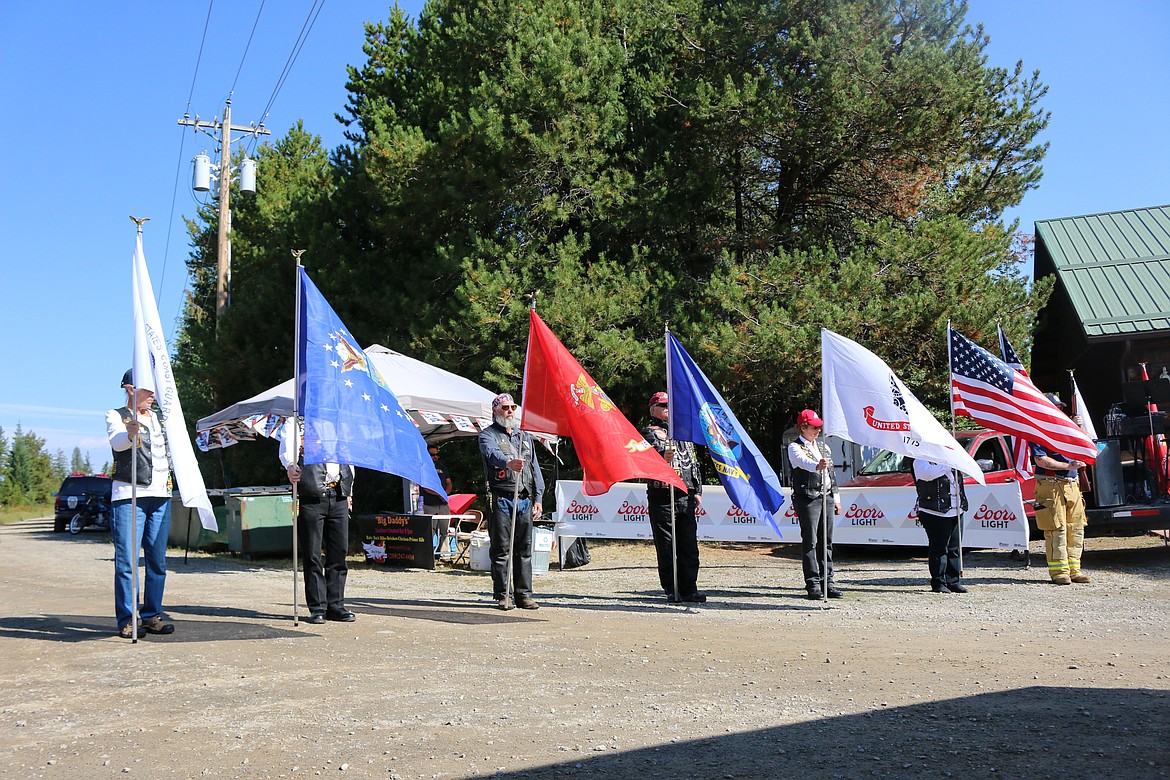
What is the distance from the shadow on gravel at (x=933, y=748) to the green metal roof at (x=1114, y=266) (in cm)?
1710

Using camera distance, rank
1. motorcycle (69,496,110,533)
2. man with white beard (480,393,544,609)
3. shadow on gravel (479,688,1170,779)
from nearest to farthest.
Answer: shadow on gravel (479,688,1170,779) → man with white beard (480,393,544,609) → motorcycle (69,496,110,533)

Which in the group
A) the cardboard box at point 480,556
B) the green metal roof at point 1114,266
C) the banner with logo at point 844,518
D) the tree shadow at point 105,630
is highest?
the green metal roof at point 1114,266

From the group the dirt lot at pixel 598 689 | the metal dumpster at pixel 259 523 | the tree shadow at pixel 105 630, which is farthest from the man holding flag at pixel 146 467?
the metal dumpster at pixel 259 523

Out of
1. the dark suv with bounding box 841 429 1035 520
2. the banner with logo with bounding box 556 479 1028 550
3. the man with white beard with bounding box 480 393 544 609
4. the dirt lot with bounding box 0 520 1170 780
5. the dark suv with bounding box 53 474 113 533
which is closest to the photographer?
the dirt lot with bounding box 0 520 1170 780

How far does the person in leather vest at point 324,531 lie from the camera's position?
29.9 feet

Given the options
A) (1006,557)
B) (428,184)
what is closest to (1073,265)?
(1006,557)

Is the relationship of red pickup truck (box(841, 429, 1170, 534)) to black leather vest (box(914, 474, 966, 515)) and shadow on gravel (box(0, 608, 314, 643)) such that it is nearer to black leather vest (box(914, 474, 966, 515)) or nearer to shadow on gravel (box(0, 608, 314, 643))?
black leather vest (box(914, 474, 966, 515))

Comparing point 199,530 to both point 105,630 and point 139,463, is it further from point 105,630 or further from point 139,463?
point 139,463

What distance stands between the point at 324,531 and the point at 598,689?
4094 millimetres

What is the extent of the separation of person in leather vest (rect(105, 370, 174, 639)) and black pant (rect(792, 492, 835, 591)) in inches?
249

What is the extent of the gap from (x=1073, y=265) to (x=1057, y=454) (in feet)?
43.9

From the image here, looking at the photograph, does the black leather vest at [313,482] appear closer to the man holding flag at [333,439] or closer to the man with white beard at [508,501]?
the man holding flag at [333,439]

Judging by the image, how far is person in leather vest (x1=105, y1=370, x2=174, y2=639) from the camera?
8102mm

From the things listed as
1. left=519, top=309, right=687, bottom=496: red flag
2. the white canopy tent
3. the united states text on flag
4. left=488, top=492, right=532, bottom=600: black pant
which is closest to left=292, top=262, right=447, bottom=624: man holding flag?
the united states text on flag
